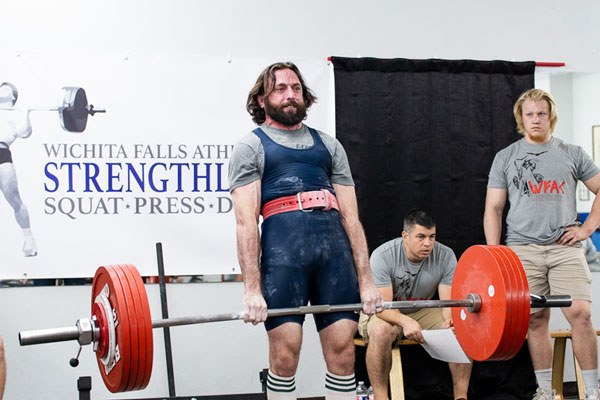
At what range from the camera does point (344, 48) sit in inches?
192

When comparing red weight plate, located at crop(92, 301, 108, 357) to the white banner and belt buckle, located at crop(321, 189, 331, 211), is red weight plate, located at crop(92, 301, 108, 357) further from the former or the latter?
the white banner

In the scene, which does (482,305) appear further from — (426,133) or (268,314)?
(426,133)

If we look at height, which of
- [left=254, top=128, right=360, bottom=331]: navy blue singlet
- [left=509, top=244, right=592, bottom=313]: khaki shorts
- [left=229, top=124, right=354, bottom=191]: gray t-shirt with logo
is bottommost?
[left=509, top=244, right=592, bottom=313]: khaki shorts

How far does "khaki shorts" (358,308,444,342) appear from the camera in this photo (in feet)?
14.8

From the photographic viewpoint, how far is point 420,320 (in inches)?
182

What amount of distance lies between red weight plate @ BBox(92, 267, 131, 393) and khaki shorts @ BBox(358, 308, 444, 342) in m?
1.74

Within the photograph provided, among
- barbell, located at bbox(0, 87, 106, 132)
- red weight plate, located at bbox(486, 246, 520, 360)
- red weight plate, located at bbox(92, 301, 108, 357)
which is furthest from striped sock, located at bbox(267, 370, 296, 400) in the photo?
barbell, located at bbox(0, 87, 106, 132)

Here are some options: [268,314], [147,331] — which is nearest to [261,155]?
[268,314]

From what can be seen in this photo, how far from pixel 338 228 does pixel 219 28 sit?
181 centimetres

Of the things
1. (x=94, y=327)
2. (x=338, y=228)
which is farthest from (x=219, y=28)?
(x=94, y=327)

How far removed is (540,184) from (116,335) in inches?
101

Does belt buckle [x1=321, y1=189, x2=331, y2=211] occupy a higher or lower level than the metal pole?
higher

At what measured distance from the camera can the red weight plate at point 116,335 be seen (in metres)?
2.84

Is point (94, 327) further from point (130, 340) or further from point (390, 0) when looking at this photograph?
point (390, 0)
